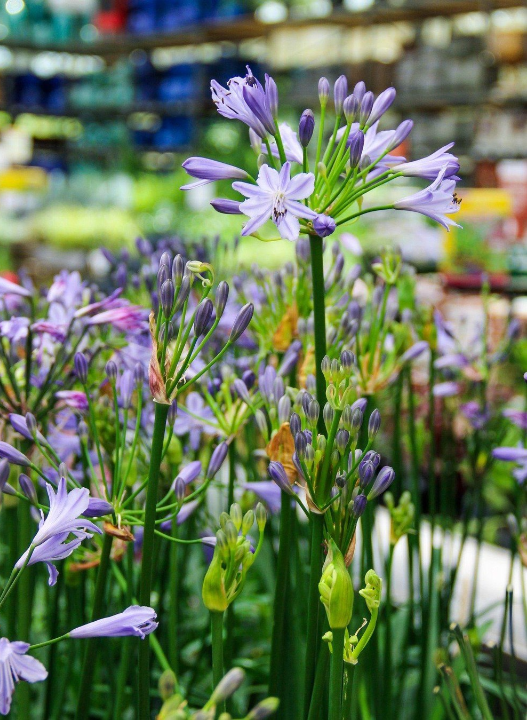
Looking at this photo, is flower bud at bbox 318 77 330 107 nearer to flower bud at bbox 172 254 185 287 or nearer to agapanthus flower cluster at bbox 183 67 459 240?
agapanthus flower cluster at bbox 183 67 459 240

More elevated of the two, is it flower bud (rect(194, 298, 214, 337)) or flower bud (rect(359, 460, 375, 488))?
flower bud (rect(194, 298, 214, 337))

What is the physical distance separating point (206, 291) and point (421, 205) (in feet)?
0.51

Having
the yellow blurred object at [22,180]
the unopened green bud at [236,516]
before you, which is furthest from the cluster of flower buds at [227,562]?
the yellow blurred object at [22,180]

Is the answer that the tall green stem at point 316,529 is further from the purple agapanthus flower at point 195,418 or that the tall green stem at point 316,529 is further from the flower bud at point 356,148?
the purple agapanthus flower at point 195,418

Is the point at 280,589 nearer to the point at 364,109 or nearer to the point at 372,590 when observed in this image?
the point at 372,590

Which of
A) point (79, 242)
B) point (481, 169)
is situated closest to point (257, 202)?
point (481, 169)

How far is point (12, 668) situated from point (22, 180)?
6.34 m

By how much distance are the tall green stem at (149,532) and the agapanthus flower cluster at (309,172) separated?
0.12m

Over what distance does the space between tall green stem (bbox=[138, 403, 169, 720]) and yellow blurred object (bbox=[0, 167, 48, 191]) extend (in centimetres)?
610

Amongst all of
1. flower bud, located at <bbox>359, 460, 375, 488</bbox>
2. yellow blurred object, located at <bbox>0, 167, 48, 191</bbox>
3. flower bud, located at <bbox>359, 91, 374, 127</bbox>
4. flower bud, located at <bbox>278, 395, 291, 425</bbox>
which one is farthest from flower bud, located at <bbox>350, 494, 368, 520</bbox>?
yellow blurred object, located at <bbox>0, 167, 48, 191</bbox>

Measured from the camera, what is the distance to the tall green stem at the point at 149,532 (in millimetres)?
431

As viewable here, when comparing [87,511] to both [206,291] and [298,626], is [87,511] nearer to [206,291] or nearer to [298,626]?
[206,291]

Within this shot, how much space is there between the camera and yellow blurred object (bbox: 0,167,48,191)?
241 inches

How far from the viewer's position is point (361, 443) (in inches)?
25.7
